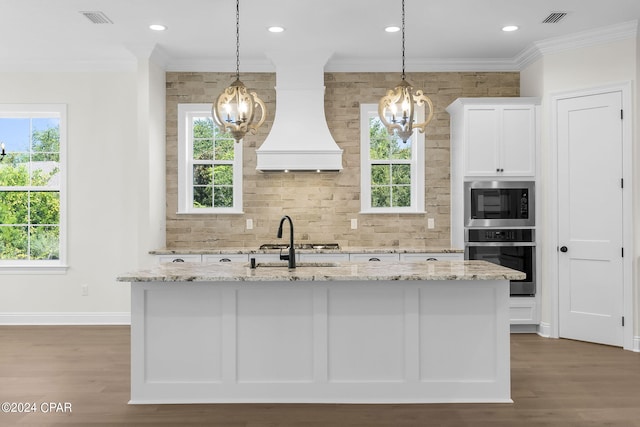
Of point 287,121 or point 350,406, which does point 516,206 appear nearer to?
point 287,121

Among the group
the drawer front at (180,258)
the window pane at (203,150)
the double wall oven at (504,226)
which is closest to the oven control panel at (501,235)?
the double wall oven at (504,226)

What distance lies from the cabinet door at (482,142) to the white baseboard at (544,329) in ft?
5.42

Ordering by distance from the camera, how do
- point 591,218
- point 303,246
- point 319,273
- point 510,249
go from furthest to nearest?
point 303,246
point 510,249
point 591,218
point 319,273

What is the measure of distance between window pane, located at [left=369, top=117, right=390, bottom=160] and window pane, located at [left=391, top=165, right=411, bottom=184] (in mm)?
184

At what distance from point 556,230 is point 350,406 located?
310 centimetres

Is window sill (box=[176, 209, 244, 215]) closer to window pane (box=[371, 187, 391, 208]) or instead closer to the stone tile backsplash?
the stone tile backsplash

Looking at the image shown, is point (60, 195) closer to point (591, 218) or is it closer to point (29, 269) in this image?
point (29, 269)

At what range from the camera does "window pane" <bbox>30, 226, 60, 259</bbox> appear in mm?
5891

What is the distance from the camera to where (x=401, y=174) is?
237 inches

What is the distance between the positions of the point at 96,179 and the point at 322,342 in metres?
3.85

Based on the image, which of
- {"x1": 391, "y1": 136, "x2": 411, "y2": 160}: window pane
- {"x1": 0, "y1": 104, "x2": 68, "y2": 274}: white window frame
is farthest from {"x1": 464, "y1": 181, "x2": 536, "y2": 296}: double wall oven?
{"x1": 0, "y1": 104, "x2": 68, "y2": 274}: white window frame

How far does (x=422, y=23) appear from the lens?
15.5 ft
